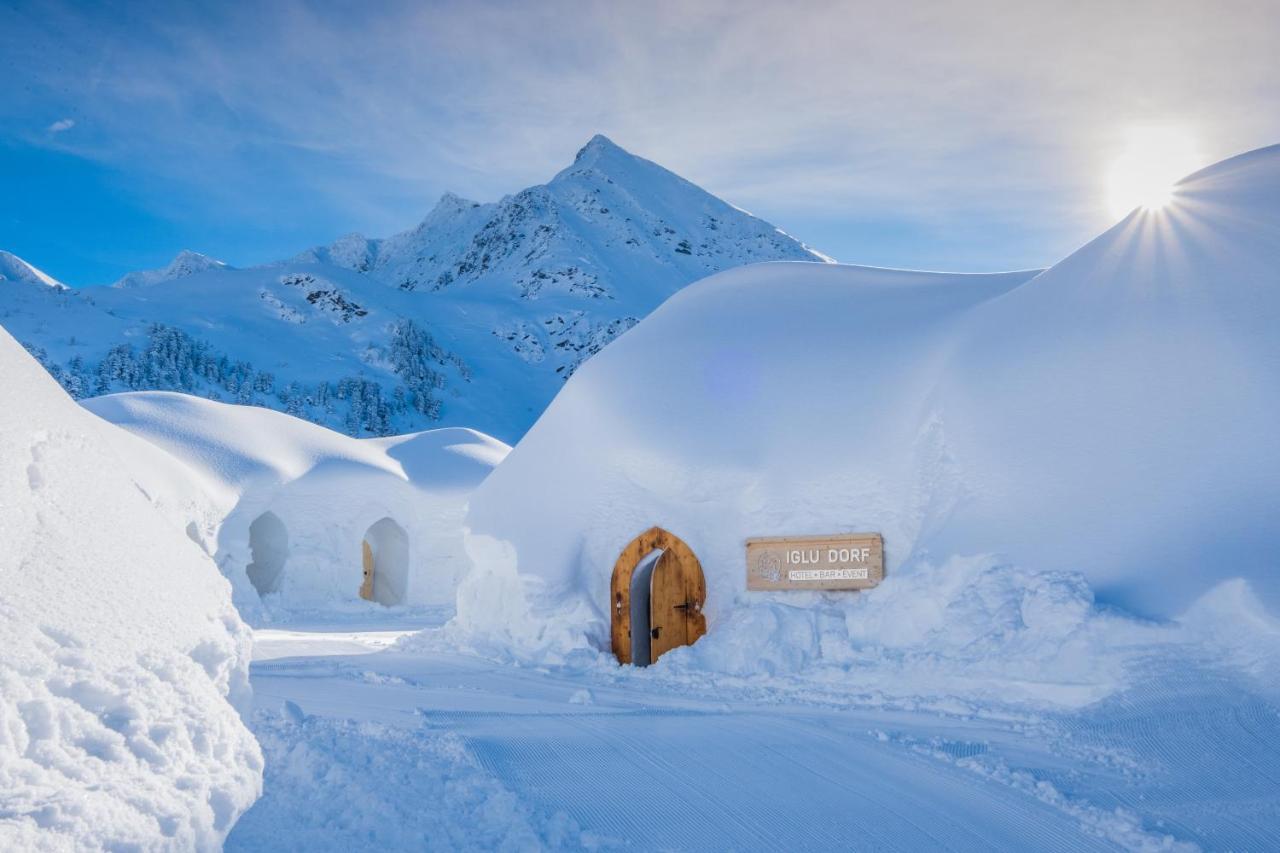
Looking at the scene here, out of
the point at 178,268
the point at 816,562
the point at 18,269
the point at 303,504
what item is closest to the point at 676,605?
the point at 816,562

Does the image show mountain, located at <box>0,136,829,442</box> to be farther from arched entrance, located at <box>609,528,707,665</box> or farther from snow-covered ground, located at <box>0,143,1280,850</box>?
arched entrance, located at <box>609,528,707,665</box>

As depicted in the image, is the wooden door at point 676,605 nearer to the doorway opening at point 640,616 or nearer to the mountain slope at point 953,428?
the mountain slope at point 953,428

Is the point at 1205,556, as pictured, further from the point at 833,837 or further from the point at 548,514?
the point at 548,514

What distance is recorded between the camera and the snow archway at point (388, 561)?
22453mm

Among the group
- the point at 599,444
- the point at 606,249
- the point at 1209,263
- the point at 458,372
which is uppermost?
the point at 606,249

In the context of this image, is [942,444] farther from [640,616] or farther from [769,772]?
[769,772]

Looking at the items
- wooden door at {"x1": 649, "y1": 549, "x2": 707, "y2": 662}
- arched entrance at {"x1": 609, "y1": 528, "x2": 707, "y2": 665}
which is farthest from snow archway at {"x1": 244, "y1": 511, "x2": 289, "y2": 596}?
wooden door at {"x1": 649, "y1": 549, "x2": 707, "y2": 662}

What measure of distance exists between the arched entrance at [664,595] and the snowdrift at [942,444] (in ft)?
0.56

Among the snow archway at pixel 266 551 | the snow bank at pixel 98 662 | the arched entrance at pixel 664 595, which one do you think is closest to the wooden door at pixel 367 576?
the snow archway at pixel 266 551

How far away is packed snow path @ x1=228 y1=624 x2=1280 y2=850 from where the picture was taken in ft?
13.0

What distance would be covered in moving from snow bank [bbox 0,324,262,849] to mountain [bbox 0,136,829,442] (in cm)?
3804

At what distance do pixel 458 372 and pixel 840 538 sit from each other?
2017 inches

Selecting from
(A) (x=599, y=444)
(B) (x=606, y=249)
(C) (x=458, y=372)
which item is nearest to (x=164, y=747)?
(A) (x=599, y=444)

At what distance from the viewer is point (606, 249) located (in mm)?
90188
